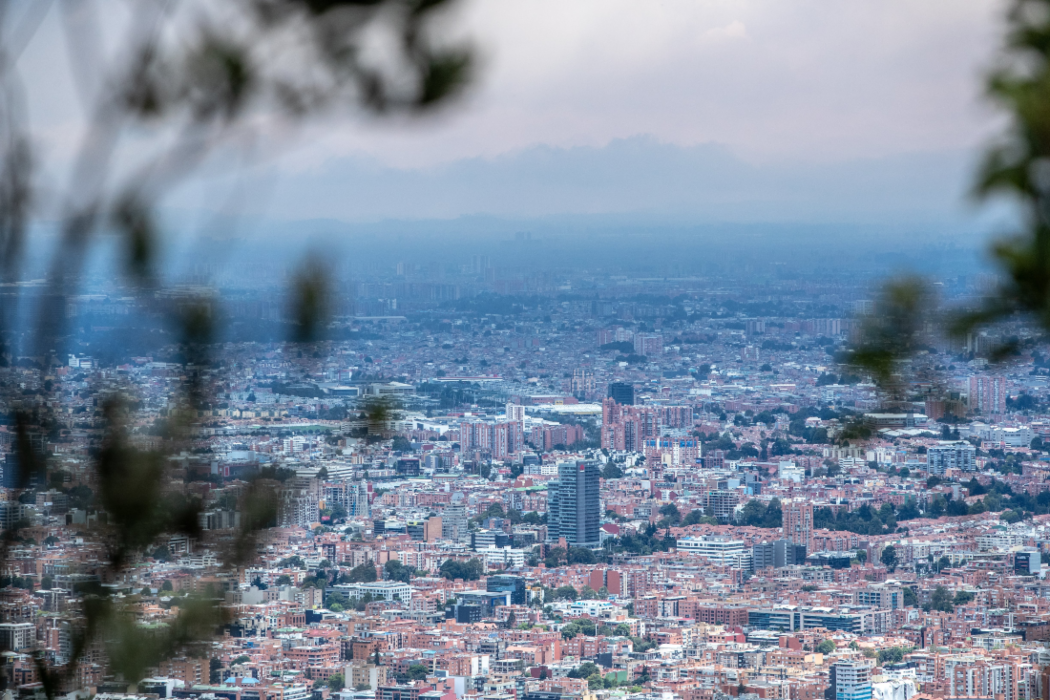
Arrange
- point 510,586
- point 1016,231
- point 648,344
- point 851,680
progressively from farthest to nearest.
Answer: point 648,344
point 510,586
point 851,680
point 1016,231

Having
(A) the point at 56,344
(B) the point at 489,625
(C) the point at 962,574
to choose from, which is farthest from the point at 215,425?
(C) the point at 962,574

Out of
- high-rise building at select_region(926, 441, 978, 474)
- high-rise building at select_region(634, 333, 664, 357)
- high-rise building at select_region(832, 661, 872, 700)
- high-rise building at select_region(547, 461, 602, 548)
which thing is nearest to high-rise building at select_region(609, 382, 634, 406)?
high-rise building at select_region(634, 333, 664, 357)

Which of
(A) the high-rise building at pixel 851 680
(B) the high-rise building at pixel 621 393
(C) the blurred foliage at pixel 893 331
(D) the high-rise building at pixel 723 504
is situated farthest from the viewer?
(B) the high-rise building at pixel 621 393

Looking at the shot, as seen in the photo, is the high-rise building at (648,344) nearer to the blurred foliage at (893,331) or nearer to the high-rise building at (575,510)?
the high-rise building at (575,510)

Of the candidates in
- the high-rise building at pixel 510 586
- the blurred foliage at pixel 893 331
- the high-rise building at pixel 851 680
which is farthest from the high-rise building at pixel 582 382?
the blurred foliage at pixel 893 331

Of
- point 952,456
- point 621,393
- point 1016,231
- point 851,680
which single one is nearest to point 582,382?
point 621,393

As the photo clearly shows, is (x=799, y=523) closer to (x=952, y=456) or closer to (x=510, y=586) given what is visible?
(x=952, y=456)
